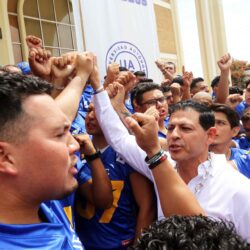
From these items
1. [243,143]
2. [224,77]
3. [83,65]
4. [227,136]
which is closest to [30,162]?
[83,65]

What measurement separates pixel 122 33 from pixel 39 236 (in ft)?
9.91

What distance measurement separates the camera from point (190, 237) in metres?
0.76

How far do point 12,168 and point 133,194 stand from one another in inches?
46.0

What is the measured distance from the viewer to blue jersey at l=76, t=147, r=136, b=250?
6.63ft

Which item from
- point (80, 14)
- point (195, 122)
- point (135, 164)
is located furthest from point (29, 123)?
point (80, 14)

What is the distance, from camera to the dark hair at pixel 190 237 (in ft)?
2.44

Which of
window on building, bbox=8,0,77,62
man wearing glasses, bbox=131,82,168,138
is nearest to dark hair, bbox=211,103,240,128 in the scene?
man wearing glasses, bbox=131,82,168,138

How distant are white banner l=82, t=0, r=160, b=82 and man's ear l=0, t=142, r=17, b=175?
2467 mm

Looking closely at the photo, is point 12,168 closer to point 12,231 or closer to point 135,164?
point 12,231

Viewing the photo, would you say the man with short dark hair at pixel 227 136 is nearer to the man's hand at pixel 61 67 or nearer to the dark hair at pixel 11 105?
the man's hand at pixel 61 67

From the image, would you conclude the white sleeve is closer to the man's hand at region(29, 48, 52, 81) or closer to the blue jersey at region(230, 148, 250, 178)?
the man's hand at region(29, 48, 52, 81)

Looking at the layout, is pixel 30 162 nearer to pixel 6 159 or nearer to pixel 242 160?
pixel 6 159

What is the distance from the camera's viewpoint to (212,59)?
12883 millimetres

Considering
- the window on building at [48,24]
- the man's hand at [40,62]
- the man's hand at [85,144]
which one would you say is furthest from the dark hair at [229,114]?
the window on building at [48,24]
